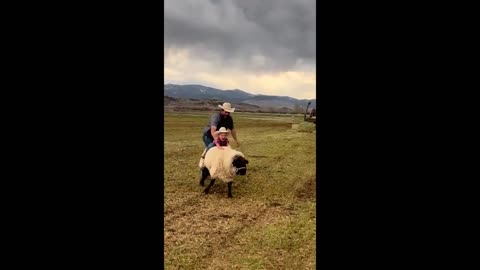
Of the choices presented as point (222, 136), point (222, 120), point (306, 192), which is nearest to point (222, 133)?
point (222, 136)

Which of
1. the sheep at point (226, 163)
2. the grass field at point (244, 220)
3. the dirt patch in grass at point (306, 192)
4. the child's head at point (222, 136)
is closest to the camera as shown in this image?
the grass field at point (244, 220)

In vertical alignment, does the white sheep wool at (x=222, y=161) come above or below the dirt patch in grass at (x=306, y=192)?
above

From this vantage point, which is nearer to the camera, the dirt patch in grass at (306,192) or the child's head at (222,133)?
the child's head at (222,133)

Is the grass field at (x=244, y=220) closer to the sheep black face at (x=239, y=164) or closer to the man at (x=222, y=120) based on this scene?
the sheep black face at (x=239, y=164)

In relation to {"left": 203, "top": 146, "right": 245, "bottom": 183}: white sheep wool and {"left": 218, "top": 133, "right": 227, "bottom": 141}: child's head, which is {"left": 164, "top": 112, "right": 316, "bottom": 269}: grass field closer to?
{"left": 203, "top": 146, "right": 245, "bottom": 183}: white sheep wool

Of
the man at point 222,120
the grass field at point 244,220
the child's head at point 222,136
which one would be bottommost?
the grass field at point 244,220

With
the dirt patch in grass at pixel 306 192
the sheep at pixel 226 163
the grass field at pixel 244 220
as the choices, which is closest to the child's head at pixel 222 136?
the sheep at pixel 226 163

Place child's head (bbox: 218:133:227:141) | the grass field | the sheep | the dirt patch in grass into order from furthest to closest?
1. the dirt patch in grass
2. child's head (bbox: 218:133:227:141)
3. the sheep
4. the grass field

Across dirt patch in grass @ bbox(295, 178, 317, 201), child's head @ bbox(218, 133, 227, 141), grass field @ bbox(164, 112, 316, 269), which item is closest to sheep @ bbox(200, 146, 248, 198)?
child's head @ bbox(218, 133, 227, 141)

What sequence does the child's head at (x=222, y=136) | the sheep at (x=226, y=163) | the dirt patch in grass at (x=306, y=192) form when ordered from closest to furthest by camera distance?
the sheep at (x=226, y=163), the child's head at (x=222, y=136), the dirt patch in grass at (x=306, y=192)
